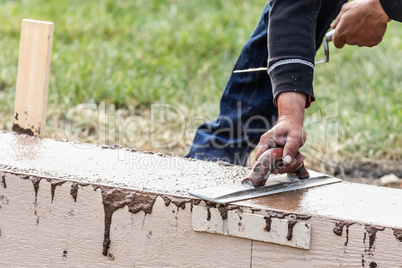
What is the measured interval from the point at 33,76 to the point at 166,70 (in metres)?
1.94

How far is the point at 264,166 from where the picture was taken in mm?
1453

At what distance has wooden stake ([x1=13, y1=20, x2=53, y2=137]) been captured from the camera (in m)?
1.99

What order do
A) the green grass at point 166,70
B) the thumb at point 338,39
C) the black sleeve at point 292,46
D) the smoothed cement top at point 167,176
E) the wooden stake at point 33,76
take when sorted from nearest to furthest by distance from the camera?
the smoothed cement top at point 167,176, the black sleeve at point 292,46, the thumb at point 338,39, the wooden stake at point 33,76, the green grass at point 166,70

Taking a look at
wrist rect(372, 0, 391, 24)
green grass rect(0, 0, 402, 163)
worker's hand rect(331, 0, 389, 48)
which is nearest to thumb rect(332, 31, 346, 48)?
worker's hand rect(331, 0, 389, 48)

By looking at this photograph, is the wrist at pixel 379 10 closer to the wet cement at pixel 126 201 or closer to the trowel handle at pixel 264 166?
the trowel handle at pixel 264 166

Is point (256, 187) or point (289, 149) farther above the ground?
point (289, 149)

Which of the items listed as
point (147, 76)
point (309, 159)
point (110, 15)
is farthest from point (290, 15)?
point (110, 15)

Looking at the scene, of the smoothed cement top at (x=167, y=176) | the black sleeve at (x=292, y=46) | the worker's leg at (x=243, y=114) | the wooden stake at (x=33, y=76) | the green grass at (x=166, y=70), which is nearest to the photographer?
the smoothed cement top at (x=167, y=176)

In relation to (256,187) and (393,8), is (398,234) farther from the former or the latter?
(393,8)

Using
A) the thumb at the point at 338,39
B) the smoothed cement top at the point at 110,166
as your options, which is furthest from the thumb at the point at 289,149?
the thumb at the point at 338,39

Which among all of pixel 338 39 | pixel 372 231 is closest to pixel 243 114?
pixel 338 39

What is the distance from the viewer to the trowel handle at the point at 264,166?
57.1 inches

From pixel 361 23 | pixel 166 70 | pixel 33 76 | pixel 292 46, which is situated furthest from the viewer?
pixel 166 70

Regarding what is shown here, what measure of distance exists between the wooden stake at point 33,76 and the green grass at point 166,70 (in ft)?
2.82
